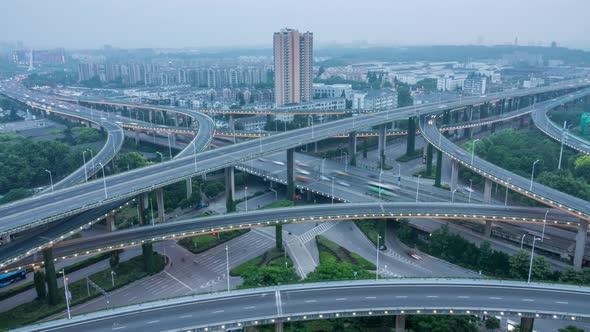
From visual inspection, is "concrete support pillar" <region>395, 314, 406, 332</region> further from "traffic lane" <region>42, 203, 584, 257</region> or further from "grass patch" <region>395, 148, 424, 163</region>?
"grass patch" <region>395, 148, 424, 163</region>

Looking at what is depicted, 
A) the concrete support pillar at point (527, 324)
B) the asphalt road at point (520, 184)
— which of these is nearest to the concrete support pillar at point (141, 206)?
the concrete support pillar at point (527, 324)

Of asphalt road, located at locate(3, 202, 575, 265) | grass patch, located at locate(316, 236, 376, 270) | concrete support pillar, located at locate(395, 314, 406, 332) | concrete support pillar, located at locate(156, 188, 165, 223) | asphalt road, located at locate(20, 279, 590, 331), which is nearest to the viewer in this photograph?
asphalt road, located at locate(20, 279, 590, 331)

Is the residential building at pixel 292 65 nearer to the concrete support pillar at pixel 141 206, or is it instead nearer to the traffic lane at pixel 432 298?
the concrete support pillar at pixel 141 206

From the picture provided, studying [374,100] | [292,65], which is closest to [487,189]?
[374,100]

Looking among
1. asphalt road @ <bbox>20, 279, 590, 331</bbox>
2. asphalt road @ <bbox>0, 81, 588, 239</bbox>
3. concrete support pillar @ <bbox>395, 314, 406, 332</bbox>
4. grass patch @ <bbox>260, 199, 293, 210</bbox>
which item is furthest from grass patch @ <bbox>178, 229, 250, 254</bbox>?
concrete support pillar @ <bbox>395, 314, 406, 332</bbox>

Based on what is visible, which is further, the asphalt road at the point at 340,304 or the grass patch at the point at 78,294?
the grass patch at the point at 78,294

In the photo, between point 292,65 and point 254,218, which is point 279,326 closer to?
point 254,218

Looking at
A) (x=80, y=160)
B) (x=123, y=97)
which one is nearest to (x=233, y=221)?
(x=80, y=160)
